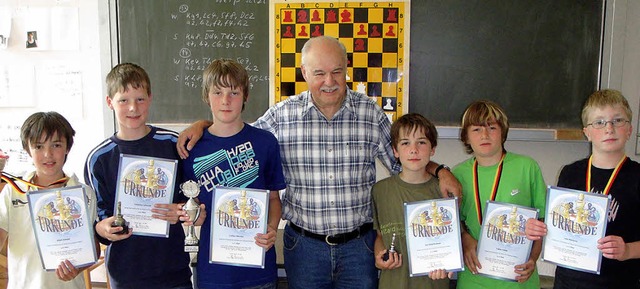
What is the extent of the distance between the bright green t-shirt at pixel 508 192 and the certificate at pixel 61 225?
1850 millimetres

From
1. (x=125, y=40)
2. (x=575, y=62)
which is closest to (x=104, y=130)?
(x=125, y=40)

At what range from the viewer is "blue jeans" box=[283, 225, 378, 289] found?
93.1 inches

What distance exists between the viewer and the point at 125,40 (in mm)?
3793

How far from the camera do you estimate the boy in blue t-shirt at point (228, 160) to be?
220cm

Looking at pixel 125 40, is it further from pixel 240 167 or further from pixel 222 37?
pixel 240 167

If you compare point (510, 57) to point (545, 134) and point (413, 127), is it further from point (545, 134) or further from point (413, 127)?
point (413, 127)

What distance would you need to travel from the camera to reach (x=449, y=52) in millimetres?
3598

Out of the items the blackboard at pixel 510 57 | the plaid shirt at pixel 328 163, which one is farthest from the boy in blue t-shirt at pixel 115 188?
the blackboard at pixel 510 57

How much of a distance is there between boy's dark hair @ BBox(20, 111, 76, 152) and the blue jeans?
131 cm

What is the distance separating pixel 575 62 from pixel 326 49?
7.42ft

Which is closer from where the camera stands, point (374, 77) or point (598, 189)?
point (598, 189)

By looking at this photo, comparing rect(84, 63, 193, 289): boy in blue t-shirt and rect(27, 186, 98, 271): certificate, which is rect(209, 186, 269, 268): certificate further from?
rect(27, 186, 98, 271): certificate

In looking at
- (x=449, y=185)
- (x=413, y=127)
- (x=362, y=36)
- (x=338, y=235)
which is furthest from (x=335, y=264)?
(x=362, y=36)

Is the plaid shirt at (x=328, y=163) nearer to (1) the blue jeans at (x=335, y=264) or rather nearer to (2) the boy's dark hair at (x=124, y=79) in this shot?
(1) the blue jeans at (x=335, y=264)
